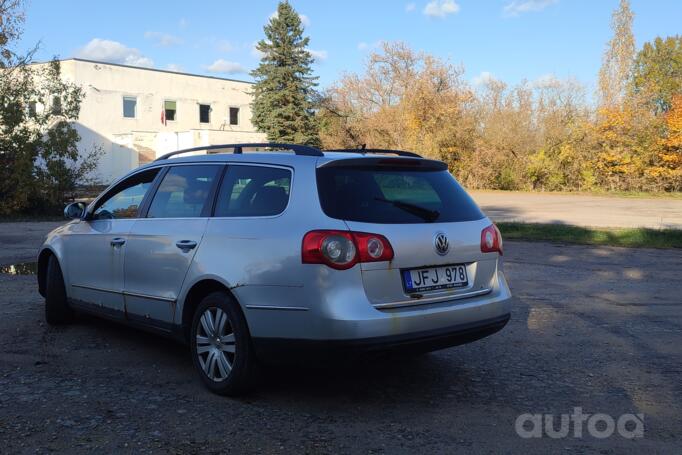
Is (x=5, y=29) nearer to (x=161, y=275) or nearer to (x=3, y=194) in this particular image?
(x=3, y=194)

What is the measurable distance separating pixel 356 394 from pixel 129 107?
1682 inches

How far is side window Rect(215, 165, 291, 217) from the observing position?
436 centimetres

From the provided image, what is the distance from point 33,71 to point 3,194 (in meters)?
3.68

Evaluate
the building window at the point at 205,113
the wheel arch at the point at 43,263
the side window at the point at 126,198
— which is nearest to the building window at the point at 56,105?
the wheel arch at the point at 43,263

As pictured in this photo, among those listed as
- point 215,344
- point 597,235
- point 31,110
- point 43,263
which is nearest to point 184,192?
point 215,344

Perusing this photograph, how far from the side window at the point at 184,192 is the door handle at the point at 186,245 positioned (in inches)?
9.0

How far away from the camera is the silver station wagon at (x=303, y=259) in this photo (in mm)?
3936

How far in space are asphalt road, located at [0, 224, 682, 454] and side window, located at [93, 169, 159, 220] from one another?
3.80 ft

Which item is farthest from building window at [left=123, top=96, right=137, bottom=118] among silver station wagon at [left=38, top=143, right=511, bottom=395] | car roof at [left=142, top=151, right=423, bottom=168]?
car roof at [left=142, top=151, right=423, bottom=168]

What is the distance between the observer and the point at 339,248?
3.92 m

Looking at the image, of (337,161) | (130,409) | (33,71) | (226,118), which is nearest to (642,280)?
(337,161)

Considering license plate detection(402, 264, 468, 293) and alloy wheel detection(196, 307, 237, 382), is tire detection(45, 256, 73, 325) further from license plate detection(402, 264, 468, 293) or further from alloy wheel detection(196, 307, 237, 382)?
license plate detection(402, 264, 468, 293)

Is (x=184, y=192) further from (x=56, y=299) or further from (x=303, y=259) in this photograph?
(x=56, y=299)

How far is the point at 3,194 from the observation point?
19062 mm
